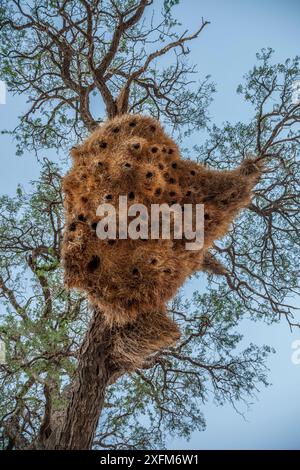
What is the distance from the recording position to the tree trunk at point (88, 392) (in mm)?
4453

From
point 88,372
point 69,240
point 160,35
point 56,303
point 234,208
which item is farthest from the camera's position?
point 160,35

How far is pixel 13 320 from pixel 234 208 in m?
3.37

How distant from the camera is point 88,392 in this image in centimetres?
463

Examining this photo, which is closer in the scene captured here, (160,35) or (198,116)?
(160,35)

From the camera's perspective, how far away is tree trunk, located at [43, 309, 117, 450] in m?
4.45

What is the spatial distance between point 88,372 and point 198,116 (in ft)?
18.6

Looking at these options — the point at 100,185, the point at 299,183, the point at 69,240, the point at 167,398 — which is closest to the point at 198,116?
the point at 299,183

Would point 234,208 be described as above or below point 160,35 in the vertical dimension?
below

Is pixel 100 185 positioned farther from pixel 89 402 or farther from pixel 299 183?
pixel 299 183

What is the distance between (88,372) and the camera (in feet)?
15.6

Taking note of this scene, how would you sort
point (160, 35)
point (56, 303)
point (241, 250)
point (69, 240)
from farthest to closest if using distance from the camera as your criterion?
point (241, 250) < point (160, 35) < point (56, 303) < point (69, 240)

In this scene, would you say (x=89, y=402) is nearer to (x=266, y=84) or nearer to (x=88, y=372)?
(x=88, y=372)

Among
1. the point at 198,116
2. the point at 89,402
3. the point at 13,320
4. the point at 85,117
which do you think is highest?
the point at 198,116
